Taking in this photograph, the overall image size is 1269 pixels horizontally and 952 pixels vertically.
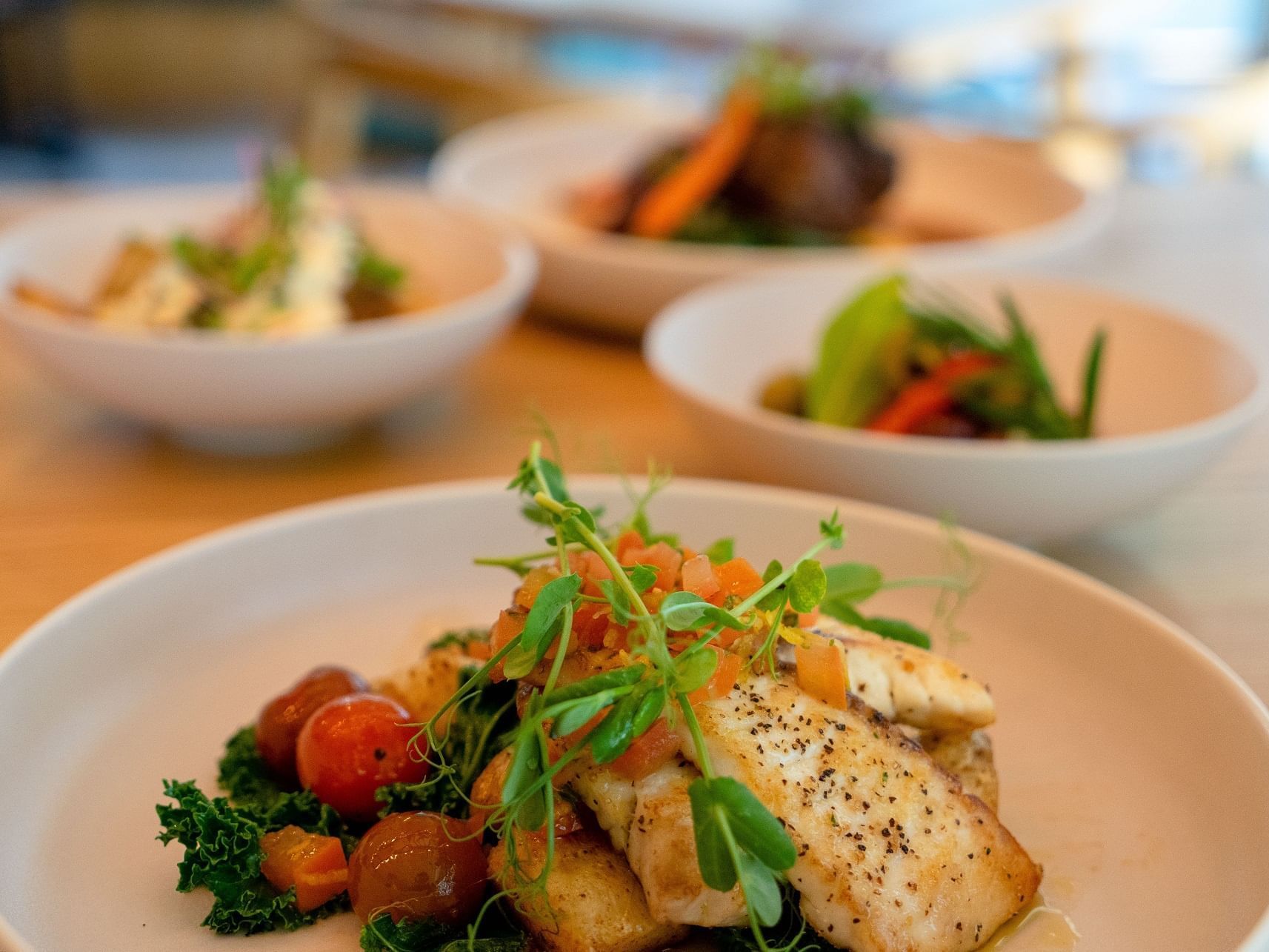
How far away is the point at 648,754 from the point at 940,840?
1.05ft

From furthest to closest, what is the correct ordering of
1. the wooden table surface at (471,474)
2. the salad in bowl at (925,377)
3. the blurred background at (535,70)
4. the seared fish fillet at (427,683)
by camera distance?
the blurred background at (535,70) → the salad in bowl at (925,377) → the wooden table surface at (471,474) → the seared fish fillet at (427,683)

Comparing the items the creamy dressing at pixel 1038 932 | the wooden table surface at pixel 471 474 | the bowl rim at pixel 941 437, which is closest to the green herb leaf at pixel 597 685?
the creamy dressing at pixel 1038 932

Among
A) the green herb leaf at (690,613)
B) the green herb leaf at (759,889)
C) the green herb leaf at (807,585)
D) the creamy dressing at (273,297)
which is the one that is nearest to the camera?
the green herb leaf at (759,889)

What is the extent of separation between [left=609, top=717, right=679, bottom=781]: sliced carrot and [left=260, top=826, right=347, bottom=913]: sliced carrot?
0.34 metres

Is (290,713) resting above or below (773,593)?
below

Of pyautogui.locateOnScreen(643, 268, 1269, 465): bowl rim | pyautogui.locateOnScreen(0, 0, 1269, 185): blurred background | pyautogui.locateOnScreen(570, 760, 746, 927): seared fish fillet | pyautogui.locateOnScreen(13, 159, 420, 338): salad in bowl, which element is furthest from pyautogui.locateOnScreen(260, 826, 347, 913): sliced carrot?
pyautogui.locateOnScreen(0, 0, 1269, 185): blurred background

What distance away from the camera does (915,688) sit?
1.44m

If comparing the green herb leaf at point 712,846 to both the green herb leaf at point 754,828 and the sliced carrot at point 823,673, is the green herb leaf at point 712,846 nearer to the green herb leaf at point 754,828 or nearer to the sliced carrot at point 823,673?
the green herb leaf at point 754,828

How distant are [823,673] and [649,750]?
0.22 meters

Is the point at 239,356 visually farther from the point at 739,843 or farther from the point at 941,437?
the point at 739,843

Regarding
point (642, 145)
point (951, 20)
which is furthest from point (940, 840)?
point (951, 20)

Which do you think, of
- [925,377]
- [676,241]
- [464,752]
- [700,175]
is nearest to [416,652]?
[464,752]

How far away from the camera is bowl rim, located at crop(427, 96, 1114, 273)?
311cm

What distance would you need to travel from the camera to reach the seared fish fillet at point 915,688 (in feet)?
4.69
